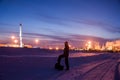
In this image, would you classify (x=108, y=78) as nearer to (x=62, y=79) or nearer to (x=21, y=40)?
(x=62, y=79)

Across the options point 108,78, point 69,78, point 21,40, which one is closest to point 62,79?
point 69,78

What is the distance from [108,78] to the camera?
15.0 meters

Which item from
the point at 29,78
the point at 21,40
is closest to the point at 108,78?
the point at 29,78

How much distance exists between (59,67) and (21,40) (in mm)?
46364

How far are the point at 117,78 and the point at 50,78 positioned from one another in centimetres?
402

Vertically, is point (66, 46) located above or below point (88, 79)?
above

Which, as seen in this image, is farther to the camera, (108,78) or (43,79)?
(108,78)

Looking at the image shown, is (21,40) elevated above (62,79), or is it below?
above

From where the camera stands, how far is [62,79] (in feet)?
45.6

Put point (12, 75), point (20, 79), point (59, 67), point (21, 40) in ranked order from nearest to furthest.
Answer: point (20, 79)
point (12, 75)
point (59, 67)
point (21, 40)

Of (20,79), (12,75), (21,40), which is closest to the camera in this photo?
(20,79)

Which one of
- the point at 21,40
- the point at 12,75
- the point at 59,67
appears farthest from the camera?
the point at 21,40

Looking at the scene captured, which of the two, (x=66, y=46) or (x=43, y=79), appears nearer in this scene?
(x=43, y=79)

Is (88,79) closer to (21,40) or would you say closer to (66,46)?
(66,46)
